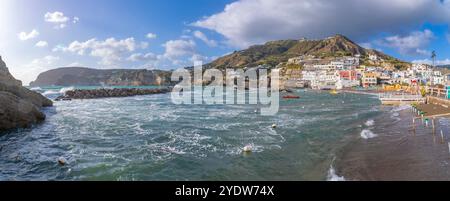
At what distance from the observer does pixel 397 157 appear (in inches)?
747

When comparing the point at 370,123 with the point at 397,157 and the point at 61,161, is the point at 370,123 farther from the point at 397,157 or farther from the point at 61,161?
the point at 61,161

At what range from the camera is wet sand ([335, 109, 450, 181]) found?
1564 cm

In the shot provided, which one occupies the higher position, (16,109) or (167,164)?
(16,109)

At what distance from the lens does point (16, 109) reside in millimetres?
32688

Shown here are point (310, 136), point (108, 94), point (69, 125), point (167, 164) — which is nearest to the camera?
point (167, 164)

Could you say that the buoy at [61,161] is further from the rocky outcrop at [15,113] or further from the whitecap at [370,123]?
the whitecap at [370,123]

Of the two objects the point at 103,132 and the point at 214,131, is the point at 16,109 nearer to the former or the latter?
the point at 103,132

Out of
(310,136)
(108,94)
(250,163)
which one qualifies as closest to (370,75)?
(108,94)

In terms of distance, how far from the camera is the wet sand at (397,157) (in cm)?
1564

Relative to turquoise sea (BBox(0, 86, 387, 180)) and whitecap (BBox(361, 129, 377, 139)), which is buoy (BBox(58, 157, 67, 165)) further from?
whitecap (BBox(361, 129, 377, 139))

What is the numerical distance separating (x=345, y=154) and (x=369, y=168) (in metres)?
→ 3.74

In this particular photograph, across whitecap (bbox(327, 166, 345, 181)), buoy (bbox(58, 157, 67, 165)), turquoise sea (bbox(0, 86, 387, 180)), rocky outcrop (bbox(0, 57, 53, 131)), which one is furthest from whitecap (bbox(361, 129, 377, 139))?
rocky outcrop (bbox(0, 57, 53, 131))

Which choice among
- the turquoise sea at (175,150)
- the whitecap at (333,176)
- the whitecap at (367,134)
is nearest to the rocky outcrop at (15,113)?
the turquoise sea at (175,150)

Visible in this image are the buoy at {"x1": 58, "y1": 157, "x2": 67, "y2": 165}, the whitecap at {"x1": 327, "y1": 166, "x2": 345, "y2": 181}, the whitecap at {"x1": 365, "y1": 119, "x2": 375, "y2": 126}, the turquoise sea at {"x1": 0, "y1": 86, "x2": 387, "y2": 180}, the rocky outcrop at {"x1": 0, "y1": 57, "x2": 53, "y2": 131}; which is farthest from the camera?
the whitecap at {"x1": 365, "y1": 119, "x2": 375, "y2": 126}
